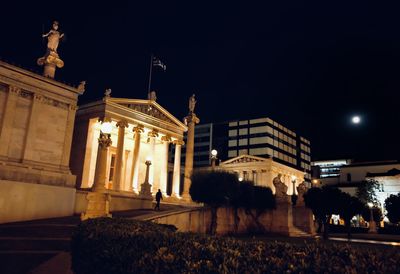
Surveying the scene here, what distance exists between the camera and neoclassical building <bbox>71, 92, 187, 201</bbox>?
37.2 meters

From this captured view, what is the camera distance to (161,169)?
44094mm

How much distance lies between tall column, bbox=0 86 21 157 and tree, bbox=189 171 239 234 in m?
15.8

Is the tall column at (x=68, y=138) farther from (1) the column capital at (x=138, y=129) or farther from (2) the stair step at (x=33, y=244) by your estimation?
(2) the stair step at (x=33, y=244)

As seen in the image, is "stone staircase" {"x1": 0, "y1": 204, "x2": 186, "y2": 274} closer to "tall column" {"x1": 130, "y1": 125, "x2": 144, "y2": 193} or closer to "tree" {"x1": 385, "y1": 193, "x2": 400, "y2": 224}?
"tall column" {"x1": 130, "y1": 125, "x2": 144, "y2": 193}

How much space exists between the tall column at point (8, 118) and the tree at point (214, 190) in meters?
15.8

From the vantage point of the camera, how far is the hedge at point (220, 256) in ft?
15.5

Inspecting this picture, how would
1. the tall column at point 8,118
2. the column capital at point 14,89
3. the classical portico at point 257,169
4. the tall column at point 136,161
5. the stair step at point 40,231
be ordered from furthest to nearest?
1. the classical portico at point 257,169
2. the tall column at point 136,161
3. the column capital at point 14,89
4. the tall column at point 8,118
5. the stair step at point 40,231

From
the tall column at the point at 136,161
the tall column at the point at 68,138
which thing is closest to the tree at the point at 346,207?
the tall column at the point at 136,161

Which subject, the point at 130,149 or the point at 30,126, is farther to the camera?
the point at 130,149

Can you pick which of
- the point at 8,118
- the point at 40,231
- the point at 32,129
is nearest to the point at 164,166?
the point at 32,129

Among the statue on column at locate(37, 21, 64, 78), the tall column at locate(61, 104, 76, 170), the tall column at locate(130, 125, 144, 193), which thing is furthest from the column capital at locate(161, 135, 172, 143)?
the statue on column at locate(37, 21, 64, 78)

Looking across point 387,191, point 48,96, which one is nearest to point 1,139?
point 48,96

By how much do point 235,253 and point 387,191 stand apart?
91508 millimetres

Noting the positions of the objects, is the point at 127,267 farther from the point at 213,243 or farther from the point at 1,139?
the point at 1,139
